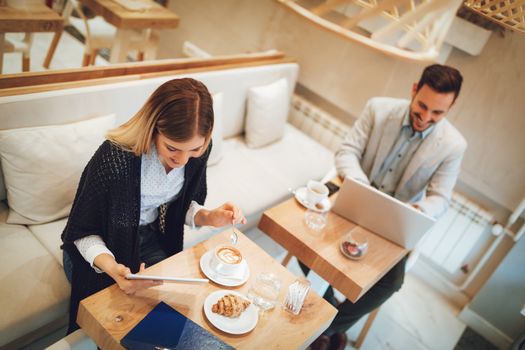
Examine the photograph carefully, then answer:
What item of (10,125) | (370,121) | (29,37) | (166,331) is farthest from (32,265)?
(29,37)

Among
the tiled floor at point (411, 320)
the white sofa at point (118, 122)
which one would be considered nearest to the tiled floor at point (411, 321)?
the tiled floor at point (411, 320)

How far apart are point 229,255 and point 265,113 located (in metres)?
1.62

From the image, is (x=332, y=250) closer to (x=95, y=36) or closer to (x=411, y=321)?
(x=411, y=321)

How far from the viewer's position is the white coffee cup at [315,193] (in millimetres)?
1999

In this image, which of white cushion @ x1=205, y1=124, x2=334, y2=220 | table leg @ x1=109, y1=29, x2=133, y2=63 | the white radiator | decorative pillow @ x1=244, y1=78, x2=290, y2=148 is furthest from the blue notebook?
table leg @ x1=109, y1=29, x2=133, y2=63

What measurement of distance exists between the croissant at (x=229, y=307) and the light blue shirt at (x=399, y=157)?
1.37 meters

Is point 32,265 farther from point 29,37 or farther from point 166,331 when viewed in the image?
point 29,37

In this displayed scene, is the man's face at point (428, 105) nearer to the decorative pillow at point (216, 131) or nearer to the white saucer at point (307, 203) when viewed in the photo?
the white saucer at point (307, 203)

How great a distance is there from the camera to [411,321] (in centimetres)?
Answer: 280

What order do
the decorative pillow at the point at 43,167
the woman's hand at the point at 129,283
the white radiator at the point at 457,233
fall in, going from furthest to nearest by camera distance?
1. the white radiator at the point at 457,233
2. the decorative pillow at the point at 43,167
3. the woman's hand at the point at 129,283

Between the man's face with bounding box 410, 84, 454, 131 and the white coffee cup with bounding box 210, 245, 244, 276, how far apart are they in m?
1.20

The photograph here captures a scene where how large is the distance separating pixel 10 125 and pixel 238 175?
1.29m

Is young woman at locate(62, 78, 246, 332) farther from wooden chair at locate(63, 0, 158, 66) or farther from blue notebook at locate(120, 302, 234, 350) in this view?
wooden chair at locate(63, 0, 158, 66)

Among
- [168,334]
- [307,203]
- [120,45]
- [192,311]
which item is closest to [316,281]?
[307,203]
